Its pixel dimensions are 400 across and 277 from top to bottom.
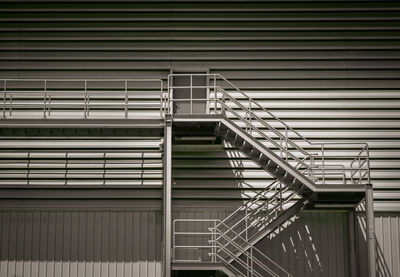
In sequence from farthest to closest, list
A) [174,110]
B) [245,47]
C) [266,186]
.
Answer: [174,110], [245,47], [266,186]

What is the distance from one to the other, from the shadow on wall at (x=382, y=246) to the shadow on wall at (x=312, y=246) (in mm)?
402

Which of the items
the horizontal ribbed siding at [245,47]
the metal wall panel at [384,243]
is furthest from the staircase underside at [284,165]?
the horizontal ribbed siding at [245,47]

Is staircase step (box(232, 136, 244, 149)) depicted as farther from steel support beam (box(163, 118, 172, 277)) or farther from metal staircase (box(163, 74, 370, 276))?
steel support beam (box(163, 118, 172, 277))

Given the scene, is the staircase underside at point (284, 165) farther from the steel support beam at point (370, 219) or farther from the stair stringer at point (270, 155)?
the steel support beam at point (370, 219)

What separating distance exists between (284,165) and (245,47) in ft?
15.8

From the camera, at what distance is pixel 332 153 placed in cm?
2064

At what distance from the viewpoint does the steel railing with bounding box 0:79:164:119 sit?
20.9 meters

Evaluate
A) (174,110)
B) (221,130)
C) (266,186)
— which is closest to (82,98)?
(174,110)

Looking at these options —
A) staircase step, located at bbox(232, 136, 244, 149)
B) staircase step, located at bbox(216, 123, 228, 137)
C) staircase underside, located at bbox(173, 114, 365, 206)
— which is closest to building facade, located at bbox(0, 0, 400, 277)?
staircase underside, located at bbox(173, 114, 365, 206)

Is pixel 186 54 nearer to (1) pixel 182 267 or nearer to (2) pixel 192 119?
(2) pixel 192 119

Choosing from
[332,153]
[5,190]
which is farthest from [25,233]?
[332,153]

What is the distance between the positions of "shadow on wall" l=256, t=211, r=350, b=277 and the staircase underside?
1.58 metres

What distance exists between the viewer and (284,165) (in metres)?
18.0

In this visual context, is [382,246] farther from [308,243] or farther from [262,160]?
[262,160]
